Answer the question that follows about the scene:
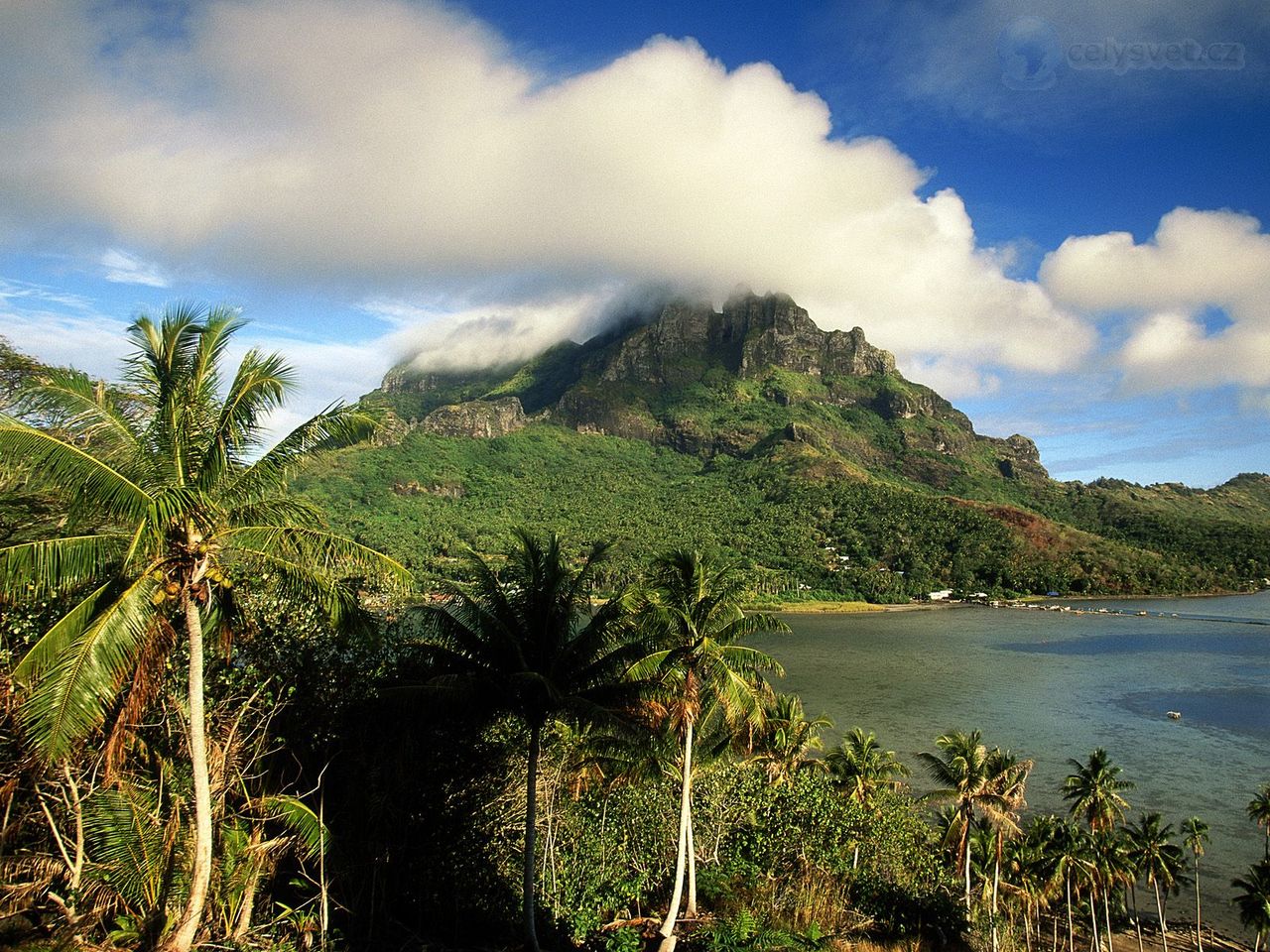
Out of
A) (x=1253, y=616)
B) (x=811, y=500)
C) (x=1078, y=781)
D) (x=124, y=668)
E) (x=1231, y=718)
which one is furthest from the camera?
(x=811, y=500)

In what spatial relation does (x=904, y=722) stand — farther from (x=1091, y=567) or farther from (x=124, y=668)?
(x=1091, y=567)

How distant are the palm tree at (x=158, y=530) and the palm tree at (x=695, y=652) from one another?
7.76 m

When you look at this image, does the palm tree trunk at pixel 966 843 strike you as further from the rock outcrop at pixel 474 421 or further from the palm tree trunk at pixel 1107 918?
the rock outcrop at pixel 474 421

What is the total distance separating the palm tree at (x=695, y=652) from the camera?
575 inches

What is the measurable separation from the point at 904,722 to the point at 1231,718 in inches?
946

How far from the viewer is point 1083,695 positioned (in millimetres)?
56250

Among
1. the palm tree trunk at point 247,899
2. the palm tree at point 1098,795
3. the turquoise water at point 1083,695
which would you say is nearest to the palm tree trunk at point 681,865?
the palm tree trunk at point 247,899

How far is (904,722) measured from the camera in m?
46.4

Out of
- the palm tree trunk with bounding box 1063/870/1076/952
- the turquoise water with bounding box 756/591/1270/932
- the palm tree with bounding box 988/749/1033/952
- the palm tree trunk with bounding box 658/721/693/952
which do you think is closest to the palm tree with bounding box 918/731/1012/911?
the palm tree with bounding box 988/749/1033/952

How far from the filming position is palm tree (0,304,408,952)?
670cm

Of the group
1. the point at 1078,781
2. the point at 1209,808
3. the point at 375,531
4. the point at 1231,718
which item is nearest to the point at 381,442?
the point at 1078,781

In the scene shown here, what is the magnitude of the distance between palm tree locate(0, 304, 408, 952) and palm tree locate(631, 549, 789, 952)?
7.76 meters

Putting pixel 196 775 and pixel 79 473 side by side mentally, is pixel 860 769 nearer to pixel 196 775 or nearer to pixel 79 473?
pixel 196 775

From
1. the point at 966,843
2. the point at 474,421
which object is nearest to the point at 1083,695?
the point at 966,843
